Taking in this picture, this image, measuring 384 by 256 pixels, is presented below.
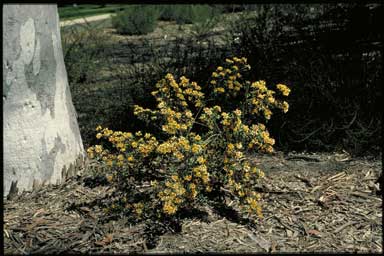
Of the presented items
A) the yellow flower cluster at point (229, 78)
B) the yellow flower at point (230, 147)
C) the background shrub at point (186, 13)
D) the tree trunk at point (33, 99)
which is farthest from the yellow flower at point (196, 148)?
the background shrub at point (186, 13)

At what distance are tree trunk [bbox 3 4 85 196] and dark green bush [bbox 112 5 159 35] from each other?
604cm

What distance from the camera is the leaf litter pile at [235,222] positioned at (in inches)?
120

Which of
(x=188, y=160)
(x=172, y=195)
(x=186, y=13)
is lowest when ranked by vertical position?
(x=172, y=195)

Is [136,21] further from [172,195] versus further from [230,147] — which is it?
[172,195]

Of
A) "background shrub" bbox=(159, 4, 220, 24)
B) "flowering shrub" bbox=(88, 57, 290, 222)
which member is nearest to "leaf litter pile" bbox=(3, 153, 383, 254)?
"flowering shrub" bbox=(88, 57, 290, 222)

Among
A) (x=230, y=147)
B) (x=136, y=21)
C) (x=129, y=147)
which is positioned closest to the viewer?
(x=230, y=147)

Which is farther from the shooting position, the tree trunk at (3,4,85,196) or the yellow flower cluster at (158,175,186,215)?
the tree trunk at (3,4,85,196)

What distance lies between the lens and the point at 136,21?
10.1 metres

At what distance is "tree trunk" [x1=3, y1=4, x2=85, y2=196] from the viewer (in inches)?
141

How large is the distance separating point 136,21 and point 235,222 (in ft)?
24.5

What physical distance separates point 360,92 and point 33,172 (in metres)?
2.90

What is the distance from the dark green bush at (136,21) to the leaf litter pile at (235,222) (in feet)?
21.5

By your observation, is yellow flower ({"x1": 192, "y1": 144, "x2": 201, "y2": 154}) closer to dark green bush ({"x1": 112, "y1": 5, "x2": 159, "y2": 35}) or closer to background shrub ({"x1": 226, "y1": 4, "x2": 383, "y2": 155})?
background shrub ({"x1": 226, "y1": 4, "x2": 383, "y2": 155})

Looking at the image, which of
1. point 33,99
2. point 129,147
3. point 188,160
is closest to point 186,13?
point 33,99
